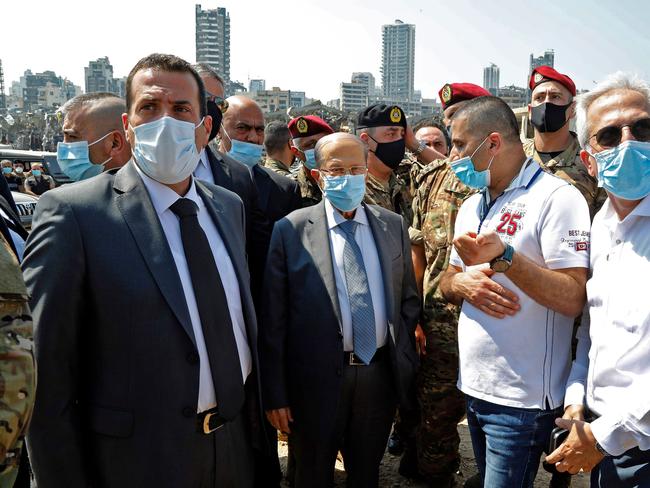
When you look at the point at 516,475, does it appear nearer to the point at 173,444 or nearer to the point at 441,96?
the point at 173,444

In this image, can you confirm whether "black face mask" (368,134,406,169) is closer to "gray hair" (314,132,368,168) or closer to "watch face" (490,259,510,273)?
"gray hair" (314,132,368,168)

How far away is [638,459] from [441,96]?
3318 mm

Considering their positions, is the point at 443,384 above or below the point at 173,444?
below

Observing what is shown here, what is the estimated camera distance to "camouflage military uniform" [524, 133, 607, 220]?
3674mm

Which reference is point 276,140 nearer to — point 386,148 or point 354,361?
point 386,148

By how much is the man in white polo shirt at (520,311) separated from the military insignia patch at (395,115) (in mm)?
1771

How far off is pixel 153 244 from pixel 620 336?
5.60 feet

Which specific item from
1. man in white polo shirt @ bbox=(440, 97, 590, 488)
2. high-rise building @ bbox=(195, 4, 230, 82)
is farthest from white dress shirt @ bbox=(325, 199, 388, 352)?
high-rise building @ bbox=(195, 4, 230, 82)

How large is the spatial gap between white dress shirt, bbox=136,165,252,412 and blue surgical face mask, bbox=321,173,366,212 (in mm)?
864

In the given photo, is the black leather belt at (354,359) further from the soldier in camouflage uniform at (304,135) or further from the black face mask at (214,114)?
the soldier in camouflage uniform at (304,135)

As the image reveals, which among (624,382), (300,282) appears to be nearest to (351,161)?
(300,282)

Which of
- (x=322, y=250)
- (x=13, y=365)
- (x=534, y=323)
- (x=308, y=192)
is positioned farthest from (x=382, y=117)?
(x=13, y=365)

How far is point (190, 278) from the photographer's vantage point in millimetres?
2000

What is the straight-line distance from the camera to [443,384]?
3.44 m
